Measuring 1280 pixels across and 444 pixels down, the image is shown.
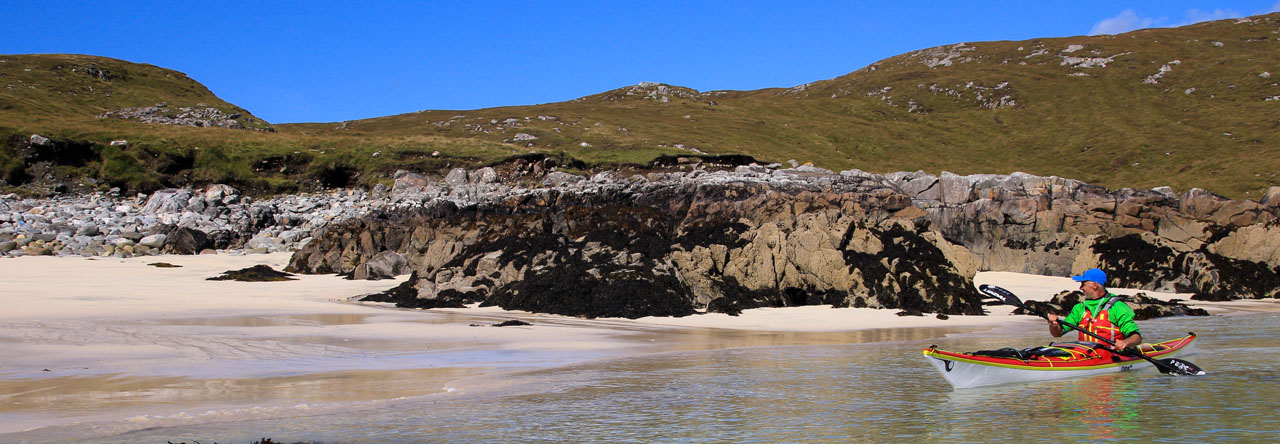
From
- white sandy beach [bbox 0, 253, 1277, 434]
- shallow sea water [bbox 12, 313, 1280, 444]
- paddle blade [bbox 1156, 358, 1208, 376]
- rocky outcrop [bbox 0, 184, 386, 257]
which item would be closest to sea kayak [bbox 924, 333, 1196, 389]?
shallow sea water [bbox 12, 313, 1280, 444]

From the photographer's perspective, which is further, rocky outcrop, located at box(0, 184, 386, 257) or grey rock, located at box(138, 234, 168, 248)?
grey rock, located at box(138, 234, 168, 248)

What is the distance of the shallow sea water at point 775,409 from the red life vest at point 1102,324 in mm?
551

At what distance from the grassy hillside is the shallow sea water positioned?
3412cm

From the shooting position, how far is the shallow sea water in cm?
764

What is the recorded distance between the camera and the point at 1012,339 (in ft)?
48.5

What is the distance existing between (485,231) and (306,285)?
4815 mm

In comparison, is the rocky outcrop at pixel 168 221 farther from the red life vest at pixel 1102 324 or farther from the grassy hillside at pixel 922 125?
the red life vest at pixel 1102 324

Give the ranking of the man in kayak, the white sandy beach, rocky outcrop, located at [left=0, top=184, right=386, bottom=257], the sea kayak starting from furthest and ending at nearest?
rocky outcrop, located at [left=0, top=184, right=386, bottom=257], the man in kayak, the sea kayak, the white sandy beach

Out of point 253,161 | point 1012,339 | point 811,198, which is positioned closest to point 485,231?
point 811,198

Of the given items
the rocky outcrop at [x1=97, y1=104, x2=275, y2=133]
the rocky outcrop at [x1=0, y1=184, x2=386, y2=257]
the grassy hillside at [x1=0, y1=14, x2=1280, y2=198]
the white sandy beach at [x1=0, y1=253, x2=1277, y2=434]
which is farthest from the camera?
the rocky outcrop at [x1=97, y1=104, x2=275, y2=133]

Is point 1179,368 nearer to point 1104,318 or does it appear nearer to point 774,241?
point 1104,318

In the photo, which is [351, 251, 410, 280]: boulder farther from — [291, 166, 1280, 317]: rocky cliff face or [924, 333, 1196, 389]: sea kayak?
[924, 333, 1196, 389]: sea kayak

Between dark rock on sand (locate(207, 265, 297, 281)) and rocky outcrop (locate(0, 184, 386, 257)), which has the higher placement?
rocky outcrop (locate(0, 184, 386, 257))

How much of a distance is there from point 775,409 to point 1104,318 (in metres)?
5.74
